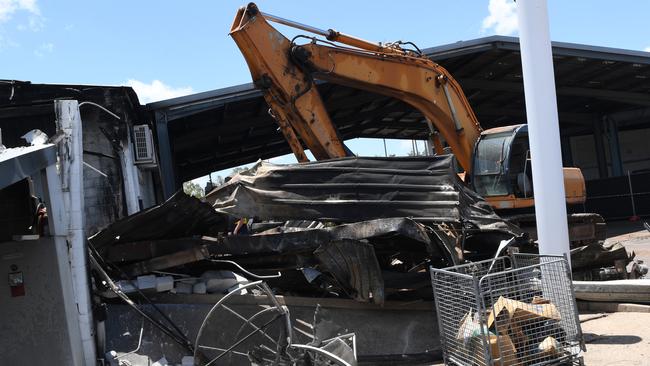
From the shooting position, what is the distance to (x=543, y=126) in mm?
7617

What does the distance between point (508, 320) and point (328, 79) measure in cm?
725

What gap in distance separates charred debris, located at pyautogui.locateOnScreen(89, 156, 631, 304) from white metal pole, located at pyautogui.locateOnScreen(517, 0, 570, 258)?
0.53 meters

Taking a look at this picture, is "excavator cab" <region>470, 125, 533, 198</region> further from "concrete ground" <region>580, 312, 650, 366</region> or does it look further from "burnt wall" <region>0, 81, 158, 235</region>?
"burnt wall" <region>0, 81, 158, 235</region>

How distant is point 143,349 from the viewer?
644 cm

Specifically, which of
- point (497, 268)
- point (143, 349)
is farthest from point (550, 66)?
point (143, 349)

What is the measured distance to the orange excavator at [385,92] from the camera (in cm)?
1086

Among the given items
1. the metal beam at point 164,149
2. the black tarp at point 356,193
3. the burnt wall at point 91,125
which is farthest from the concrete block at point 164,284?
the metal beam at point 164,149

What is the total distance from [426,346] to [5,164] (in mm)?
4598

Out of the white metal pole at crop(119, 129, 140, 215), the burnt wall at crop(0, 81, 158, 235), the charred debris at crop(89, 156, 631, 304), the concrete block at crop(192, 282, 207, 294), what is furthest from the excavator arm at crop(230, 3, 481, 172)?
the concrete block at crop(192, 282, 207, 294)

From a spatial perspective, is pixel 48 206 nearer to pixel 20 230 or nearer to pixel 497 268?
pixel 20 230

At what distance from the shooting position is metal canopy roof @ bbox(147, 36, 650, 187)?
1753 centimetres

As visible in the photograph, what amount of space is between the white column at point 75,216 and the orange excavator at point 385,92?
532 centimetres

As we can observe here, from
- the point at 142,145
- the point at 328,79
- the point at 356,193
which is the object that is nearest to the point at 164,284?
the point at 356,193

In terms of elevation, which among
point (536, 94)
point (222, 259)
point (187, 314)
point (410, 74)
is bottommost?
point (187, 314)
